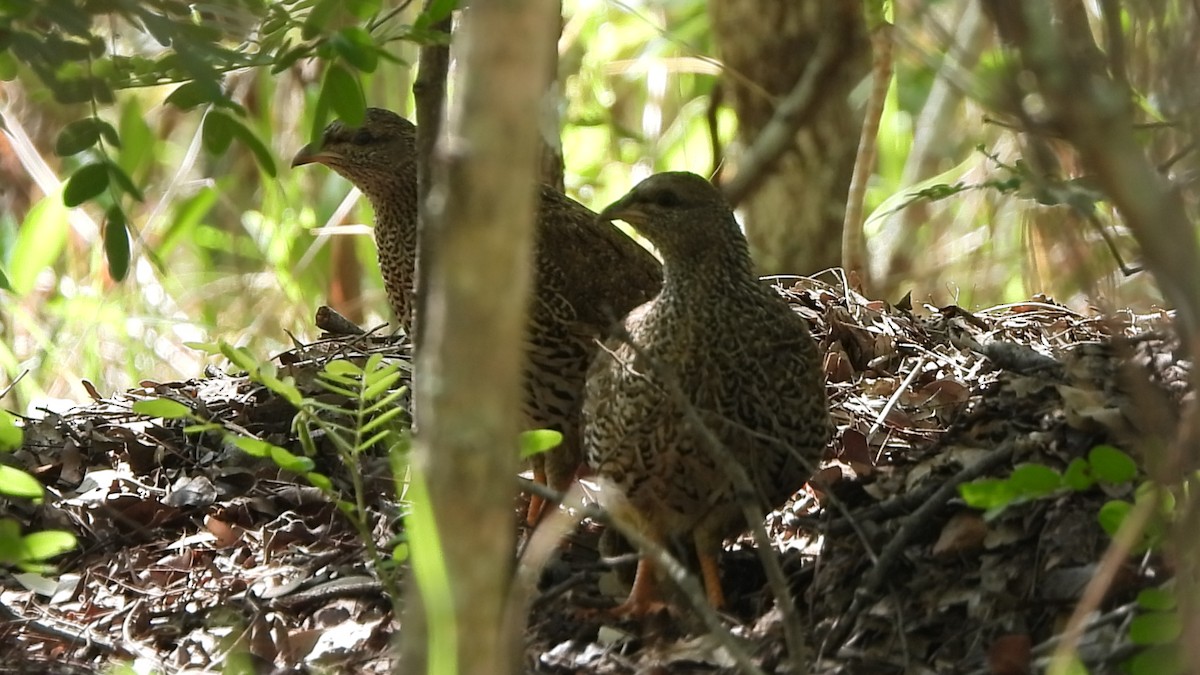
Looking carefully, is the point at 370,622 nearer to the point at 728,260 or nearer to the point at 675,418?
Result: the point at 675,418

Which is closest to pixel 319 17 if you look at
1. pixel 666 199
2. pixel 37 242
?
pixel 666 199

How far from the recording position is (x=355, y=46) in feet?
9.64

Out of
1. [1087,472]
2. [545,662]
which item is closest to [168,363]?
[545,662]

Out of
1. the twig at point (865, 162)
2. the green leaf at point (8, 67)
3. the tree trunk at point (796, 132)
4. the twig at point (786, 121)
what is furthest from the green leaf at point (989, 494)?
the tree trunk at point (796, 132)

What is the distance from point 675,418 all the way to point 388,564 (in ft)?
2.55

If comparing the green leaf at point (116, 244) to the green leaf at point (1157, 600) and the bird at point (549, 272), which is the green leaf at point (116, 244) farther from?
the green leaf at point (1157, 600)

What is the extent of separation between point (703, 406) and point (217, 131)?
1328 millimetres

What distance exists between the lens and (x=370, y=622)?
3.44 m

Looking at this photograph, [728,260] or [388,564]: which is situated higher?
[728,260]

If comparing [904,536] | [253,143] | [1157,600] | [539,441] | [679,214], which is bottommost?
[904,536]

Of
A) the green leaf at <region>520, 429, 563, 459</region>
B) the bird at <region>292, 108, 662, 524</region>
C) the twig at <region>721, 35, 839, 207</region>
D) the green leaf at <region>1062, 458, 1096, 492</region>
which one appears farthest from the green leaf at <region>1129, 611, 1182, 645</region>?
the twig at <region>721, 35, 839, 207</region>

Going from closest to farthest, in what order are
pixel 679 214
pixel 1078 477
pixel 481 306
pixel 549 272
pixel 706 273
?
pixel 481 306, pixel 1078 477, pixel 706 273, pixel 679 214, pixel 549 272

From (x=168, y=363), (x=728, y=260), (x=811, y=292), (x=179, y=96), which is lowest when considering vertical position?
(x=168, y=363)

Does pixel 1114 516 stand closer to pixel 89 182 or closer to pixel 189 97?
pixel 189 97
